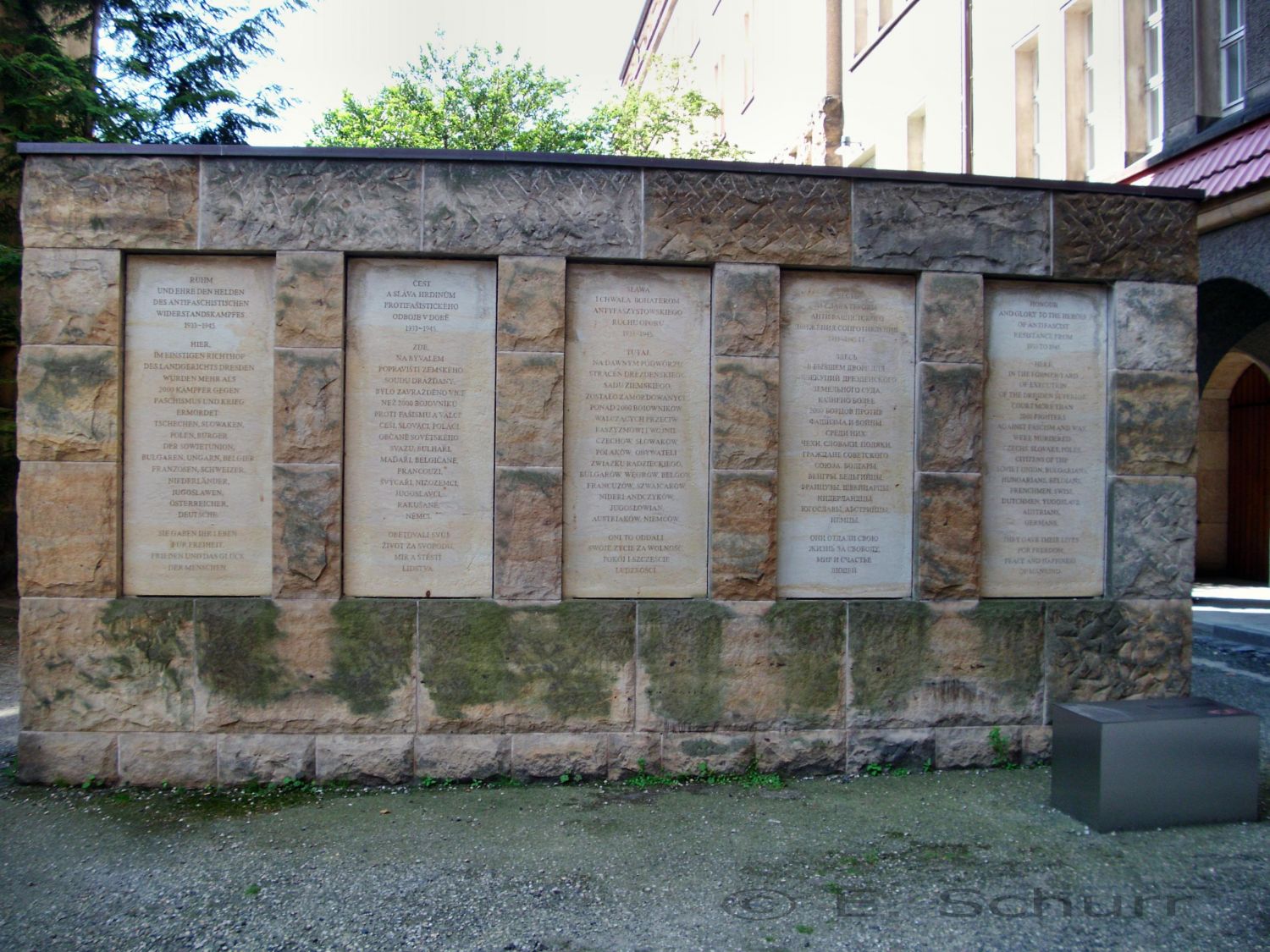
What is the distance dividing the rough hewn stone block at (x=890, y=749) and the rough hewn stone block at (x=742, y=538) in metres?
0.96

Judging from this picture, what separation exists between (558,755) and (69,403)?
10.6 feet

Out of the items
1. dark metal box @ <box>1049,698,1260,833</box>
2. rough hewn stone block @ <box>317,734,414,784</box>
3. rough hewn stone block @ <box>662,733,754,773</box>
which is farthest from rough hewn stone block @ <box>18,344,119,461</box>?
dark metal box @ <box>1049,698,1260,833</box>

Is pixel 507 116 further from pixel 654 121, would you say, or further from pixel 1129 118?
pixel 1129 118

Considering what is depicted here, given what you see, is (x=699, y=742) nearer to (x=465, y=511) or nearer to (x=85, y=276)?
(x=465, y=511)

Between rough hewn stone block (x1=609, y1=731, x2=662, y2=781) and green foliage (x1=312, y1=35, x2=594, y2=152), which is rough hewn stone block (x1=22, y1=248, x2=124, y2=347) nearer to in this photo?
rough hewn stone block (x1=609, y1=731, x2=662, y2=781)

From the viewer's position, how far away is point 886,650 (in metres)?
5.29

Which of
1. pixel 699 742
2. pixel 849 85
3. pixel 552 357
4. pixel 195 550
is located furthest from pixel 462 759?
pixel 849 85

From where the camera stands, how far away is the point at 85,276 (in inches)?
199

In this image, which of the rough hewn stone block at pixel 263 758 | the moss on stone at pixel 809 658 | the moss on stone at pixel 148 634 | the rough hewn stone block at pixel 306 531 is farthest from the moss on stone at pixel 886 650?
the moss on stone at pixel 148 634

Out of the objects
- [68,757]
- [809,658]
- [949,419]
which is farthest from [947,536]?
[68,757]

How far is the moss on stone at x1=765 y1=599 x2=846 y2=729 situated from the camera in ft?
17.1

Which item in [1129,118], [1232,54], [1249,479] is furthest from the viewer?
[1249,479]

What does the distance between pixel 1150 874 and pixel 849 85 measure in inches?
764

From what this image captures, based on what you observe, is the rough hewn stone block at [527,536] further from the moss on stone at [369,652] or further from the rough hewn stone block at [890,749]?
the rough hewn stone block at [890,749]
